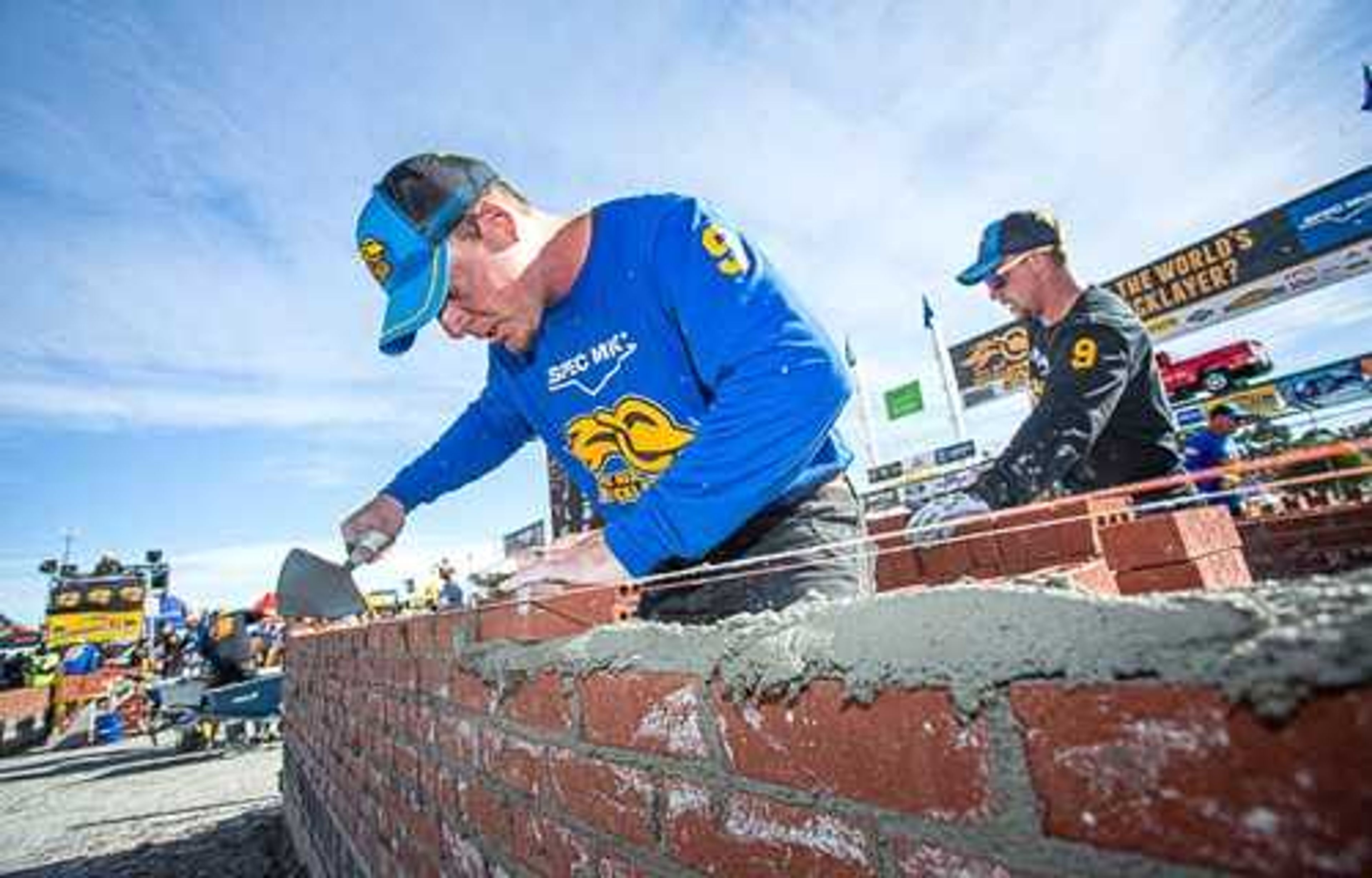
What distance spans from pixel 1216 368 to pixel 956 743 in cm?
2425

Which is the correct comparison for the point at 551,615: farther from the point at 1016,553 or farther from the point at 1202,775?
the point at 1016,553

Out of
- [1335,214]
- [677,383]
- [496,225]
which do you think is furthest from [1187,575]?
[1335,214]

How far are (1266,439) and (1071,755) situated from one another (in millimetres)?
17894

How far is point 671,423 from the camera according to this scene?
1.70m

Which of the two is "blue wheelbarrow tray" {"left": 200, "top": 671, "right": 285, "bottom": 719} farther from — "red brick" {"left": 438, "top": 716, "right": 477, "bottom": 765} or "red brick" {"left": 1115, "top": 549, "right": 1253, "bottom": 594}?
"red brick" {"left": 1115, "top": 549, "right": 1253, "bottom": 594}

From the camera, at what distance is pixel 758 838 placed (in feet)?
2.38

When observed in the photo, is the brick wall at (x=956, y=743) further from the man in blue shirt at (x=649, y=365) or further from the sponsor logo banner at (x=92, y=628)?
the sponsor logo banner at (x=92, y=628)

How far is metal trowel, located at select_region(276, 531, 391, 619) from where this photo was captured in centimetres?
226

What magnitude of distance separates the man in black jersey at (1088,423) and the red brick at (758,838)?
1.37 metres

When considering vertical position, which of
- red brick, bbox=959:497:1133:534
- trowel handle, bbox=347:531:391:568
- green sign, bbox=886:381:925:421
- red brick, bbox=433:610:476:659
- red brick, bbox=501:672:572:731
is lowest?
red brick, bbox=501:672:572:731

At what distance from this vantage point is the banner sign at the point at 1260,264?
18.9 metres

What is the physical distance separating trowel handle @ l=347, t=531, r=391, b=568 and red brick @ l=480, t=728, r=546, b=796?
1.17 meters

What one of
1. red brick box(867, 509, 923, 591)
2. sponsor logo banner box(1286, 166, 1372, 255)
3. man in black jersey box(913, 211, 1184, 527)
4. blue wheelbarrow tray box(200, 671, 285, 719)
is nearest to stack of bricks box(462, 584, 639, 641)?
man in black jersey box(913, 211, 1184, 527)

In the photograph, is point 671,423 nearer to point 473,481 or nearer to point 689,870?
A: point 689,870
